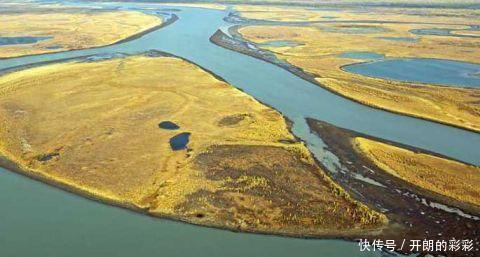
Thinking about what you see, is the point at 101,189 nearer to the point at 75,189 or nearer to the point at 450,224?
the point at 75,189

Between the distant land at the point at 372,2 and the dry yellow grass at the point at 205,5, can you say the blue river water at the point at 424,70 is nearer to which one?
the dry yellow grass at the point at 205,5

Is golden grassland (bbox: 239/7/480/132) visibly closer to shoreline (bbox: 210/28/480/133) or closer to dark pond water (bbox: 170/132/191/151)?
shoreline (bbox: 210/28/480/133)

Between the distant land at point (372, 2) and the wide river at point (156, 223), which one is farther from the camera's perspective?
the distant land at point (372, 2)

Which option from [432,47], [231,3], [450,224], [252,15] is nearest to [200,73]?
[450,224]

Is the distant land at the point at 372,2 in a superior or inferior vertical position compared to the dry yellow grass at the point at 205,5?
superior

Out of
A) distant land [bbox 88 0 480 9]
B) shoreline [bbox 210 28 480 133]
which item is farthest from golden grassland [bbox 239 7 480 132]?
distant land [bbox 88 0 480 9]

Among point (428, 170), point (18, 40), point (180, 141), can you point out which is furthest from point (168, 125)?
point (18, 40)

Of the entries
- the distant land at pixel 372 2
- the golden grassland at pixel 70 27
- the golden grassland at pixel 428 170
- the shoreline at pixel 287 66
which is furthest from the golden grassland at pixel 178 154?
the distant land at pixel 372 2
